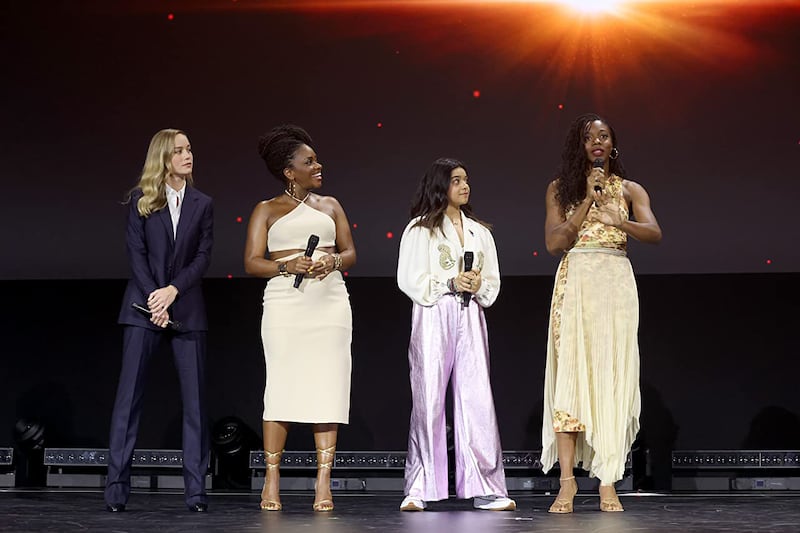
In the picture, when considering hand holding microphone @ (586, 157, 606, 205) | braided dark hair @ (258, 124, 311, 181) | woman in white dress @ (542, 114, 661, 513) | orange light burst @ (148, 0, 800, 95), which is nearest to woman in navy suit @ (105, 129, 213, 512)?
braided dark hair @ (258, 124, 311, 181)

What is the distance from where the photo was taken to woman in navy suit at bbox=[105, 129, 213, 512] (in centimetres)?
460

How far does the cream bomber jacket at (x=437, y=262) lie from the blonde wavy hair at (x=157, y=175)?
1.09 meters

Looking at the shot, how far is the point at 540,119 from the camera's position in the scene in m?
6.66

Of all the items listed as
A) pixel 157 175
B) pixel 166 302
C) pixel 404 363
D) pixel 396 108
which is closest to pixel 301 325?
pixel 166 302

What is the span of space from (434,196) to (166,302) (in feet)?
4.21

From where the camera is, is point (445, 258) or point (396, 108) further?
point (396, 108)

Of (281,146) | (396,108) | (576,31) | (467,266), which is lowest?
(467,266)

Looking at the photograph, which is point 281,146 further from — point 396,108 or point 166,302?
point 396,108

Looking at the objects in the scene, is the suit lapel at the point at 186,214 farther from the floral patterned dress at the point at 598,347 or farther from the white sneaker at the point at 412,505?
the floral patterned dress at the point at 598,347

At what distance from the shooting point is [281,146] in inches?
197

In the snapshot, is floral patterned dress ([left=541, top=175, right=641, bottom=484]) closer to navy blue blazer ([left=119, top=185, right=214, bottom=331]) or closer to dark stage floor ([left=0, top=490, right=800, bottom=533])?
dark stage floor ([left=0, top=490, right=800, bottom=533])

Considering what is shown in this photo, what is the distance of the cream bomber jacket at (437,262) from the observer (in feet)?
15.9

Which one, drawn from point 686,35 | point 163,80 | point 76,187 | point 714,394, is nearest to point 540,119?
point 686,35

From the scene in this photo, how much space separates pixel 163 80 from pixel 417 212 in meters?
2.63
